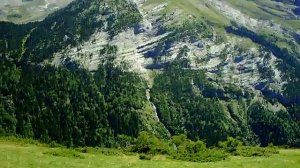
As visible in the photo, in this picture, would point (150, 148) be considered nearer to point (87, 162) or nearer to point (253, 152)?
point (253, 152)

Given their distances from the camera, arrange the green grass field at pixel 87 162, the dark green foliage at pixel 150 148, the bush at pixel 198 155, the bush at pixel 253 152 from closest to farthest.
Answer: the green grass field at pixel 87 162, the bush at pixel 198 155, the bush at pixel 253 152, the dark green foliage at pixel 150 148

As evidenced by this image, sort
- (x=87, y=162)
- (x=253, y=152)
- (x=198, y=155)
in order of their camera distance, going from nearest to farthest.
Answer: (x=87, y=162)
(x=198, y=155)
(x=253, y=152)

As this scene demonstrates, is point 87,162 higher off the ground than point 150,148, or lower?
higher

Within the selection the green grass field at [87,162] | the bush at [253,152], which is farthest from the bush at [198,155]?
the bush at [253,152]

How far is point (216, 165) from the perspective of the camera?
43.6 meters

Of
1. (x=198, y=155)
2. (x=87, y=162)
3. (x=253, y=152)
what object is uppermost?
(x=87, y=162)

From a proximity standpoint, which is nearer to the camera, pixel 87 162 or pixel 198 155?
pixel 87 162

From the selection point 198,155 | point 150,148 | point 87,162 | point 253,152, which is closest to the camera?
point 87,162

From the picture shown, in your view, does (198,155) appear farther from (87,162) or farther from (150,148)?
(87,162)

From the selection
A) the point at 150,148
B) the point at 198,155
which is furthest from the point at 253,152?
the point at 150,148

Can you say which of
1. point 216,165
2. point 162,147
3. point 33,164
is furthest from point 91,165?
point 162,147

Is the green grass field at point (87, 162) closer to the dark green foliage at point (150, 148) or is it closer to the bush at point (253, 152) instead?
the bush at point (253, 152)

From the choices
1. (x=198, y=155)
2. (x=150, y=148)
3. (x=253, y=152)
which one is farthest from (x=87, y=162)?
(x=253, y=152)

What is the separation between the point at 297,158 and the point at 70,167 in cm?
2451
